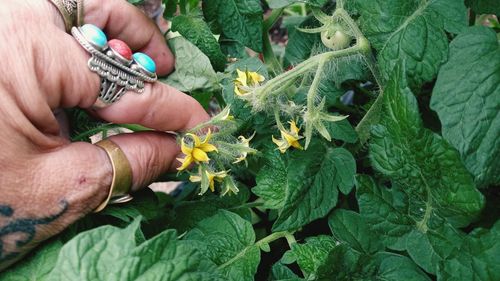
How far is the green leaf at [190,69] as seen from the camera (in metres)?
1.11

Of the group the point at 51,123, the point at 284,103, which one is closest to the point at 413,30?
the point at 284,103

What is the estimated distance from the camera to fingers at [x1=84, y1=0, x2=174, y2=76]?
0.97 m

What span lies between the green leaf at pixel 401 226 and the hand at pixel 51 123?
34 cm

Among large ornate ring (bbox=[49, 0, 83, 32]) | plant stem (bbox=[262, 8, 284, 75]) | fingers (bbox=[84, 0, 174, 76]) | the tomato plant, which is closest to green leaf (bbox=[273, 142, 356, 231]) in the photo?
the tomato plant

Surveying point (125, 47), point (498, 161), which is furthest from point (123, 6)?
point (498, 161)

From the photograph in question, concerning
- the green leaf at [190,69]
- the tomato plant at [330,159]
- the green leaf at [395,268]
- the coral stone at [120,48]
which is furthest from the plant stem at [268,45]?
the green leaf at [395,268]

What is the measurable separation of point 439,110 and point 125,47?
0.49m

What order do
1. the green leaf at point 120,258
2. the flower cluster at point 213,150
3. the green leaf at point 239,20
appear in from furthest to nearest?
1. the green leaf at point 239,20
2. the flower cluster at point 213,150
3. the green leaf at point 120,258

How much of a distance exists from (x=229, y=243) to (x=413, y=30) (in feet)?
1.54

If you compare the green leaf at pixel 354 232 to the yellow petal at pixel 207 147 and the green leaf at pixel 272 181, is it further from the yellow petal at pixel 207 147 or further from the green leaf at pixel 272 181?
the yellow petal at pixel 207 147

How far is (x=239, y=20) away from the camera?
42.3 inches

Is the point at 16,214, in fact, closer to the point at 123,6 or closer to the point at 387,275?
the point at 123,6

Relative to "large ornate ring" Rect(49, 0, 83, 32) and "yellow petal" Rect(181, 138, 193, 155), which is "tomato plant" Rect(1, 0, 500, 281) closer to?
"yellow petal" Rect(181, 138, 193, 155)

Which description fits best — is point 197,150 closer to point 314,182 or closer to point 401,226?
point 314,182
